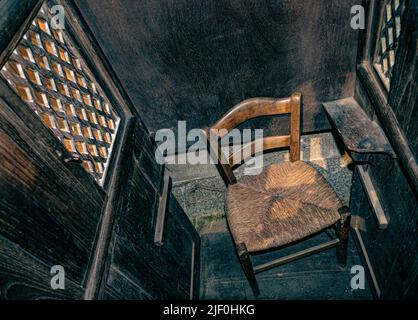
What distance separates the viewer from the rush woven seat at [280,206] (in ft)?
7.91

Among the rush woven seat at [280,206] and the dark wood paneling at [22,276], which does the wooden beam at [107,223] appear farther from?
the rush woven seat at [280,206]

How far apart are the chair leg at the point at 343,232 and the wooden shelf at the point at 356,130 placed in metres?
0.44

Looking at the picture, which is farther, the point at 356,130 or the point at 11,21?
the point at 356,130

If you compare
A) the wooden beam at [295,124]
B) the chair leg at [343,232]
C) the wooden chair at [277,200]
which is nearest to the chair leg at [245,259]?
the wooden chair at [277,200]

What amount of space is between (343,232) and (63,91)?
237cm

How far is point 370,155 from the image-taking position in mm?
2287

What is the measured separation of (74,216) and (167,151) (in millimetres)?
1636

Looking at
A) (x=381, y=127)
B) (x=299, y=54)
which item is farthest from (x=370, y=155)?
(x=299, y=54)

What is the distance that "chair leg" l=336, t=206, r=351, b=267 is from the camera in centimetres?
237

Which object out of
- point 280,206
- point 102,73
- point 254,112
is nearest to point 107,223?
point 102,73

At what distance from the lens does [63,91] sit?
1720mm

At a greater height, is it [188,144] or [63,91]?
[188,144]

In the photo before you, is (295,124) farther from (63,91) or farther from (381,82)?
(63,91)

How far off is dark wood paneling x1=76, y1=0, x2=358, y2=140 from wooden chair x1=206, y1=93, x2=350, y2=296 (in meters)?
0.37
